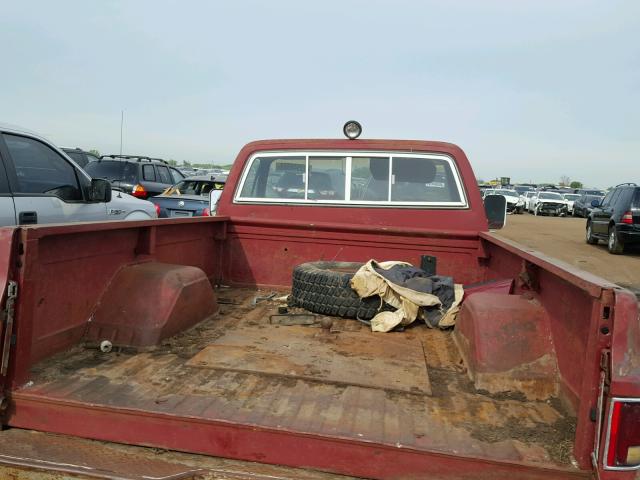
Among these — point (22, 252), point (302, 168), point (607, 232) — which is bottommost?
point (607, 232)

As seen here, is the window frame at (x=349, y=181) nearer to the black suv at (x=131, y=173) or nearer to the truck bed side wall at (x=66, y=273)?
the truck bed side wall at (x=66, y=273)

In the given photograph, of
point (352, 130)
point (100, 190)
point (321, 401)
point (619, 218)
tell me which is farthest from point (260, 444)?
point (619, 218)

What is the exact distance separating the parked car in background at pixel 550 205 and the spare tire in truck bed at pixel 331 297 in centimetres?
Answer: 3691

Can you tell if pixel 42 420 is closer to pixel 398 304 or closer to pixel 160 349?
pixel 160 349

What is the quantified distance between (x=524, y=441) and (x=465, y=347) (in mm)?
859

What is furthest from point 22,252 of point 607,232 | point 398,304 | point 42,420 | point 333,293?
point 607,232

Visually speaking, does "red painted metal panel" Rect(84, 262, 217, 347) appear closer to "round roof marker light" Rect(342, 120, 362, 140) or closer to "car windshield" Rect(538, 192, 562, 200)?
"round roof marker light" Rect(342, 120, 362, 140)

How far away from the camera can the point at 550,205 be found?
122ft

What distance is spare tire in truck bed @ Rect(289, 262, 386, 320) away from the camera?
351 cm

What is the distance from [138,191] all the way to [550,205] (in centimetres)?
3169

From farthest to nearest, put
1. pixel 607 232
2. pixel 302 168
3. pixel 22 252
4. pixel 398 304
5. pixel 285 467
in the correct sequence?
pixel 607 232 → pixel 302 168 → pixel 398 304 → pixel 22 252 → pixel 285 467

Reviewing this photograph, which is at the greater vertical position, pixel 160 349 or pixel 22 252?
pixel 22 252

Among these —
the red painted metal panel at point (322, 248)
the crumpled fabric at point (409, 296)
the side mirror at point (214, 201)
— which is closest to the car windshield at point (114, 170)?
the side mirror at point (214, 201)

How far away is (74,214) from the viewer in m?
5.03
